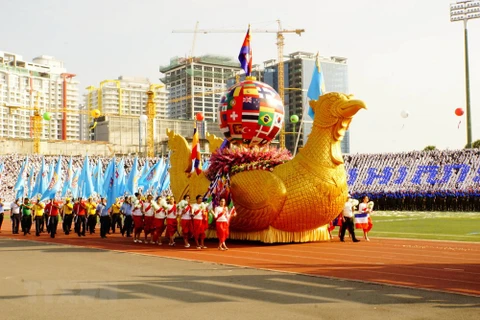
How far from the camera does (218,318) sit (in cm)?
623

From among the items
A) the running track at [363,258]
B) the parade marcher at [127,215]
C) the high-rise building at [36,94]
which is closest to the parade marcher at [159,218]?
the running track at [363,258]

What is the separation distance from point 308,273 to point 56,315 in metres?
4.46

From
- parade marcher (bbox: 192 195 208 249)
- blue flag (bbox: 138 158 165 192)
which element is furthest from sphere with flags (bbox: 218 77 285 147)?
blue flag (bbox: 138 158 165 192)

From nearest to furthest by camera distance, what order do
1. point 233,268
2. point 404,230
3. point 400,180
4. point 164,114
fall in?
point 233,268
point 404,230
point 400,180
point 164,114

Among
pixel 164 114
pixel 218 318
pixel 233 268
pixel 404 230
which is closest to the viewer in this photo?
pixel 218 318

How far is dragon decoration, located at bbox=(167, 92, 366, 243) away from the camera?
1395 centimetres

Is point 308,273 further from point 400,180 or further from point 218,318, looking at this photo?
point 400,180

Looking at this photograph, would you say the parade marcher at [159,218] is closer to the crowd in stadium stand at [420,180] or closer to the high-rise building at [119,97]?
the crowd in stadium stand at [420,180]

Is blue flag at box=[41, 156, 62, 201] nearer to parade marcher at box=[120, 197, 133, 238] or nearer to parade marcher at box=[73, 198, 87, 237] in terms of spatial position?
parade marcher at box=[73, 198, 87, 237]

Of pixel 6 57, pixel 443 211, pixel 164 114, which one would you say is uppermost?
pixel 6 57

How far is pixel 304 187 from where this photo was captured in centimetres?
1396

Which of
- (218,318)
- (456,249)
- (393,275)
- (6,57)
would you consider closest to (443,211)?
(456,249)

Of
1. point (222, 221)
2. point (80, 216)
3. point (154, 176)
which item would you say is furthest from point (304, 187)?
point (154, 176)

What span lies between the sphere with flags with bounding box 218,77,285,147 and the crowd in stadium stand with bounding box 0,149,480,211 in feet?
65.0
